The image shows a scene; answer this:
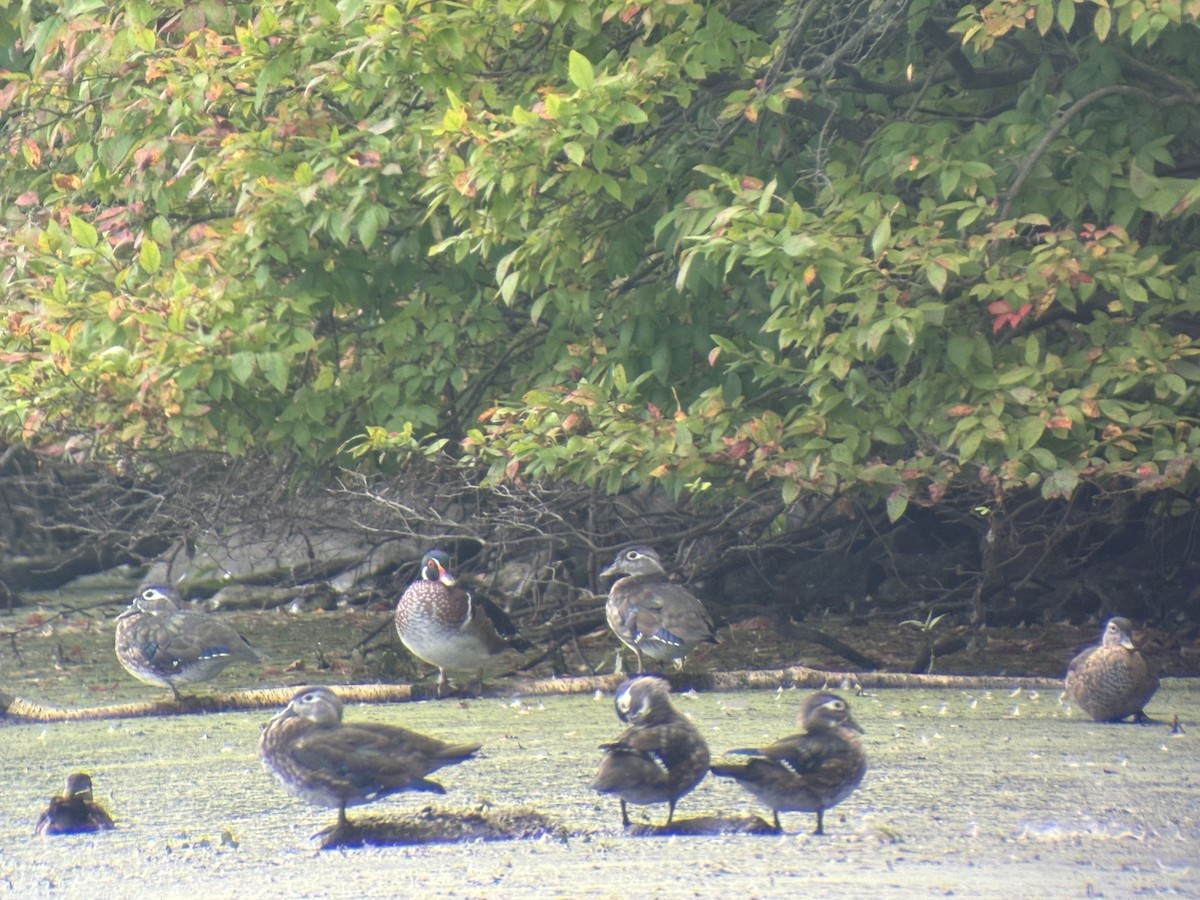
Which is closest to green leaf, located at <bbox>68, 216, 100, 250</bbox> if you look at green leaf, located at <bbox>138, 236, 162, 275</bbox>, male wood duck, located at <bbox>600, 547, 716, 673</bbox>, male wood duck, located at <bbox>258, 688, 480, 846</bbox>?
green leaf, located at <bbox>138, 236, 162, 275</bbox>

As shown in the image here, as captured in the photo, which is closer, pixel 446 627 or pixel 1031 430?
pixel 1031 430

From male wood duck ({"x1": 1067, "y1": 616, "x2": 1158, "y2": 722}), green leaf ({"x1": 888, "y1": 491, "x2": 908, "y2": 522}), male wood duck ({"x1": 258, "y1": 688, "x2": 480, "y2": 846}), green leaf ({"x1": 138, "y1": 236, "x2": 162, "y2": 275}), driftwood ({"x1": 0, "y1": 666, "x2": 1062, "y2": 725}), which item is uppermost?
green leaf ({"x1": 138, "y1": 236, "x2": 162, "y2": 275})

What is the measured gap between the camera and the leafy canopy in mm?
6793

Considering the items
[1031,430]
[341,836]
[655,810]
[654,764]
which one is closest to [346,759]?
[341,836]

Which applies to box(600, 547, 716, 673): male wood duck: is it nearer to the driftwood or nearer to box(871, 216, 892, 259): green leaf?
the driftwood

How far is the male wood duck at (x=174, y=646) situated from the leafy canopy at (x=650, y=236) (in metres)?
0.87

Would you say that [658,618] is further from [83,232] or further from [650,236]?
[83,232]

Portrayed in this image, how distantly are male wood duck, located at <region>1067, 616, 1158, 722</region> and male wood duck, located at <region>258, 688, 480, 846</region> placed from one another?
9.79 ft

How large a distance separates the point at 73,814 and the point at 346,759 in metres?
0.97

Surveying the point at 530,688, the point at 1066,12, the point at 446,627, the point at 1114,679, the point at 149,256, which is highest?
the point at 1066,12

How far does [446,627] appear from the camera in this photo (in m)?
8.18

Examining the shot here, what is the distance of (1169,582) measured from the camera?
10562 millimetres

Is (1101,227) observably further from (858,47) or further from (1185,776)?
(1185,776)

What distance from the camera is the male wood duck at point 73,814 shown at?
529 cm
